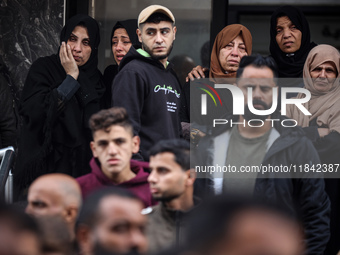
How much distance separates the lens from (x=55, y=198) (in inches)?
144

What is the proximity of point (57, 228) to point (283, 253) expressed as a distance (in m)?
1.33

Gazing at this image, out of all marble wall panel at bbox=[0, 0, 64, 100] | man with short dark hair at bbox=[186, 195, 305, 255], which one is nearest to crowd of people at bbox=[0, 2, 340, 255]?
man with short dark hair at bbox=[186, 195, 305, 255]

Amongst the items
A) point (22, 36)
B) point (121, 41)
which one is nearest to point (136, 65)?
point (121, 41)

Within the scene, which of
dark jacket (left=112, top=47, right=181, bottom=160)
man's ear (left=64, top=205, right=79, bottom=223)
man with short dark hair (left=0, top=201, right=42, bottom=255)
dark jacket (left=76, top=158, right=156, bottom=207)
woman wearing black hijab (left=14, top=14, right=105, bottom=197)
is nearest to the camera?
man with short dark hair (left=0, top=201, right=42, bottom=255)

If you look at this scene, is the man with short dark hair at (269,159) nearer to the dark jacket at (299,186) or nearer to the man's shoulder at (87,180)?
the dark jacket at (299,186)

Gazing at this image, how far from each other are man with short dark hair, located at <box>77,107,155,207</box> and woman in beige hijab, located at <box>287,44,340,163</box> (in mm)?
1211

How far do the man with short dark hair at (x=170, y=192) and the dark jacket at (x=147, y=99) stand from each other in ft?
2.15

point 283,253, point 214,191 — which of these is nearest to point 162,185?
point 214,191

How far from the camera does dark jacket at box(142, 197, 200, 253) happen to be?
377 cm

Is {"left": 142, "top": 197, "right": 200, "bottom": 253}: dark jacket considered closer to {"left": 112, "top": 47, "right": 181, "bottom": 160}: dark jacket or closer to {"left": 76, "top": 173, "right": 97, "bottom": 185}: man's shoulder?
{"left": 76, "top": 173, "right": 97, "bottom": 185}: man's shoulder

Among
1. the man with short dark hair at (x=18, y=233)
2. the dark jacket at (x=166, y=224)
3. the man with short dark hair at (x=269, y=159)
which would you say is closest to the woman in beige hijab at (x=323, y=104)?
the man with short dark hair at (x=269, y=159)

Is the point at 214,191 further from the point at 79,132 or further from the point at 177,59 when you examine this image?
the point at 177,59

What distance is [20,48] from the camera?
6430mm

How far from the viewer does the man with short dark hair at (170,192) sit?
381 cm
